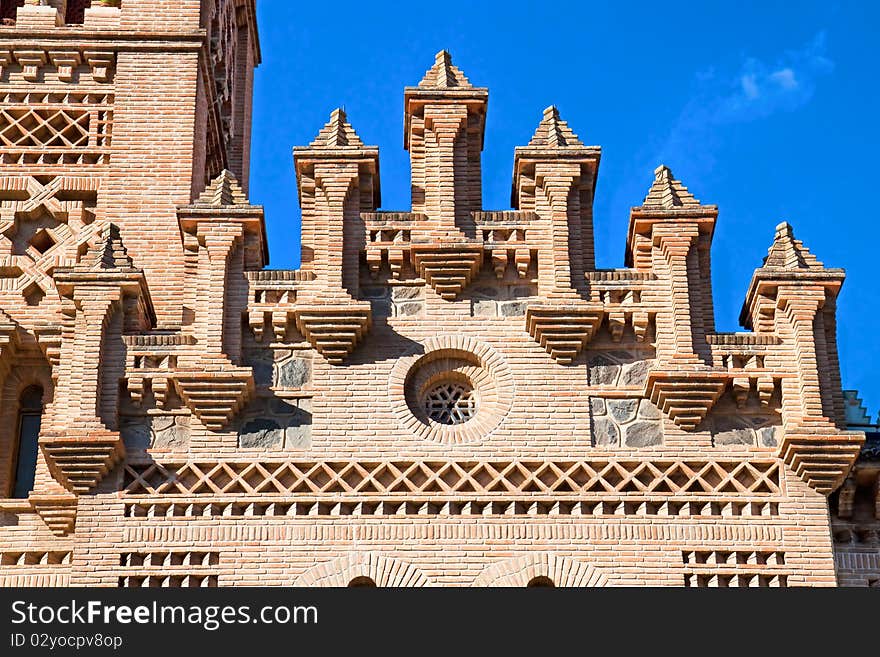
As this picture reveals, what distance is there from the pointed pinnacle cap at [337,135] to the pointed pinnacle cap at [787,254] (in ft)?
15.2

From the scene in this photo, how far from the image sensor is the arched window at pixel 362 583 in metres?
21.6

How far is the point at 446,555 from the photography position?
71.4ft

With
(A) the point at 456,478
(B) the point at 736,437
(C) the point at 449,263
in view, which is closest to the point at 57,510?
(A) the point at 456,478

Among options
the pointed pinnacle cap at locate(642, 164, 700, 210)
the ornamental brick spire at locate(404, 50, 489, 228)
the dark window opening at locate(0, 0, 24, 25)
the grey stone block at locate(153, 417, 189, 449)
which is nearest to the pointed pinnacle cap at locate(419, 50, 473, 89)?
the ornamental brick spire at locate(404, 50, 489, 228)

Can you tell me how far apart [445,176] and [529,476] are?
3695 mm

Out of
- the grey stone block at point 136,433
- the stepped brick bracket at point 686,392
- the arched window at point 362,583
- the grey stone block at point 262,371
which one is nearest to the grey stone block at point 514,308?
the stepped brick bracket at point 686,392

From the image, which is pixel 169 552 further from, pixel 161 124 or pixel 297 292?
pixel 161 124

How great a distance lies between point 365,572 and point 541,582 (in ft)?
5.77

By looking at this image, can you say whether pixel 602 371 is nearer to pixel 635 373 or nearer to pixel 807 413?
pixel 635 373

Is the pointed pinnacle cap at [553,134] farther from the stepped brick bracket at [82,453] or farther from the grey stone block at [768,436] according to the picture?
the stepped brick bracket at [82,453]

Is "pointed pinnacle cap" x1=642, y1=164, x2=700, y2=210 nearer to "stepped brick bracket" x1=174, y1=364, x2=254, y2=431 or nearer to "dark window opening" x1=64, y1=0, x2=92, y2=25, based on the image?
"stepped brick bracket" x1=174, y1=364, x2=254, y2=431

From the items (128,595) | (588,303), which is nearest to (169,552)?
(128,595)

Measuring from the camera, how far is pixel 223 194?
23688 mm

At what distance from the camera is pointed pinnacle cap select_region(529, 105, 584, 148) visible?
2397cm
